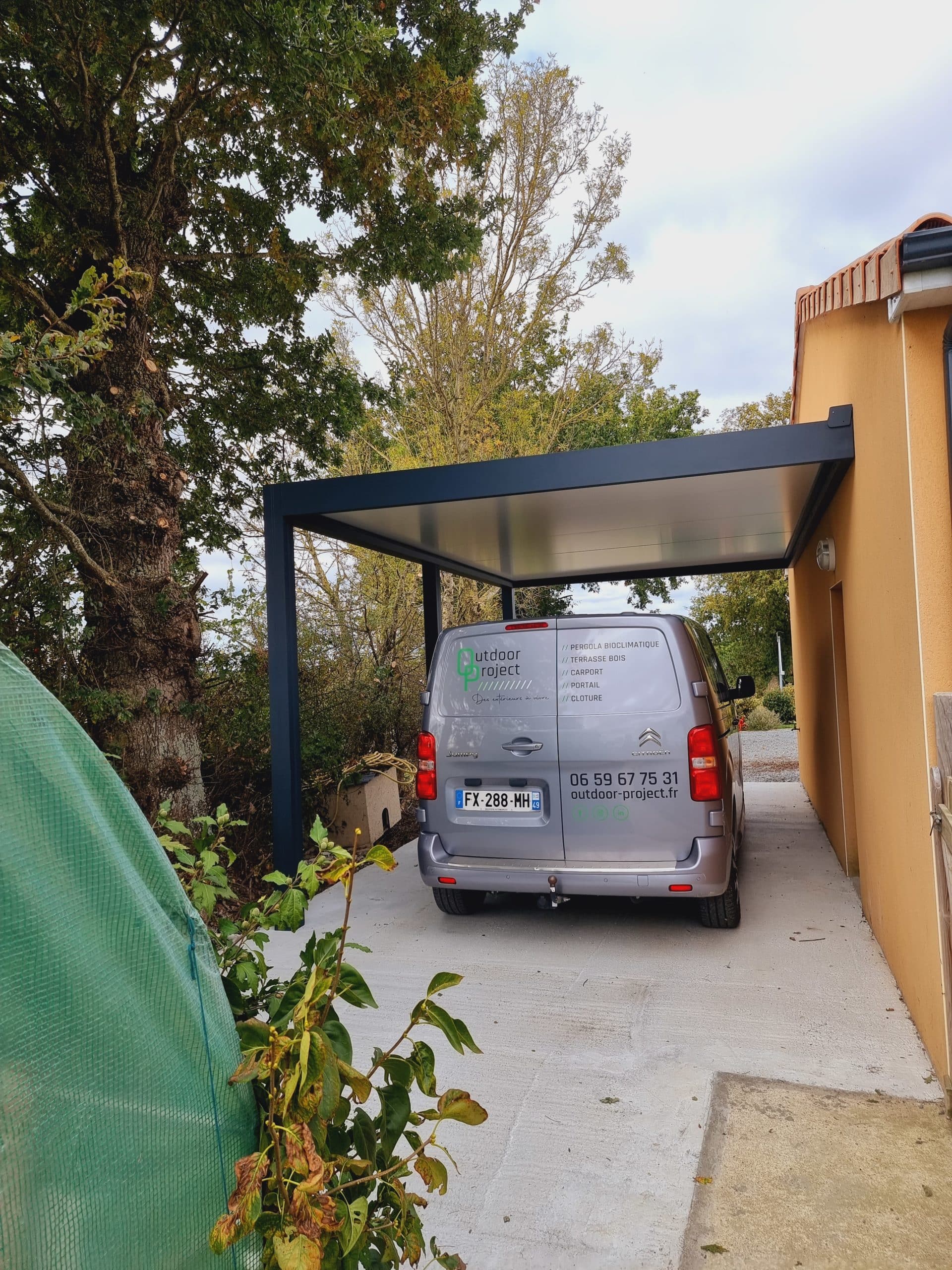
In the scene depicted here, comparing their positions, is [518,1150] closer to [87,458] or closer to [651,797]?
[651,797]

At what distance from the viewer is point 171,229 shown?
22.8 feet

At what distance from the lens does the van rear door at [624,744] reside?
4.69 m

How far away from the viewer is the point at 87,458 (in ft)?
19.6

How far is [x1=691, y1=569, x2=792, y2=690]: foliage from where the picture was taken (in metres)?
25.0

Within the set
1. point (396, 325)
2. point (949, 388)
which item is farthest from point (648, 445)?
point (396, 325)

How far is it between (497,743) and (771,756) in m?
11.1

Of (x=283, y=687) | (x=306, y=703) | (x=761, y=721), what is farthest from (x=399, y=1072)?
(x=761, y=721)

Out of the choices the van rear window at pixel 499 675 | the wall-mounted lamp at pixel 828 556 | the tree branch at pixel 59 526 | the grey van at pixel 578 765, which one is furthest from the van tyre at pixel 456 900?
the wall-mounted lamp at pixel 828 556

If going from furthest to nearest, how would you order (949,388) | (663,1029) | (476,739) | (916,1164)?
(476,739) < (663,1029) < (949,388) < (916,1164)

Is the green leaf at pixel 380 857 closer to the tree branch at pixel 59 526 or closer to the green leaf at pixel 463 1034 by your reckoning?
the green leaf at pixel 463 1034

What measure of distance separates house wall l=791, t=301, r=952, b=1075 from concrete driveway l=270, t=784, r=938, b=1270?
1.09 feet

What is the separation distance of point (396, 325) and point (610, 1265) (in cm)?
1224

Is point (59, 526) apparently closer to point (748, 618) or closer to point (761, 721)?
point (761, 721)

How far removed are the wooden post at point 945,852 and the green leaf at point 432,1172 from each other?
7.46 feet
